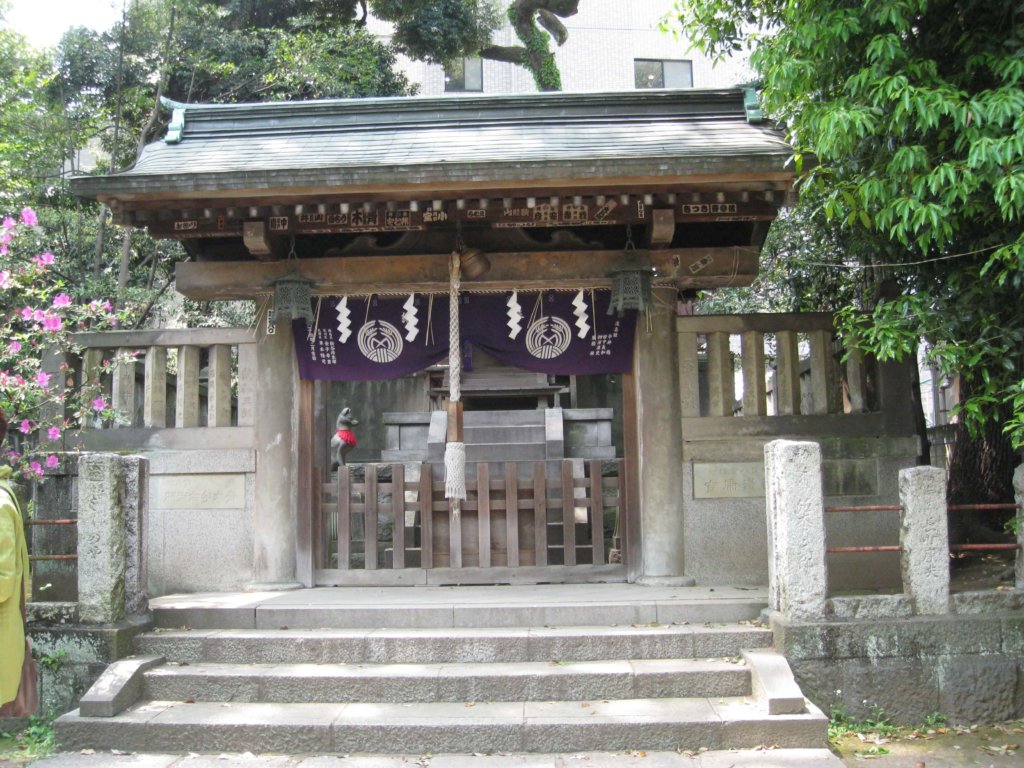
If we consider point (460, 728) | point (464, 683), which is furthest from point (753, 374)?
point (460, 728)

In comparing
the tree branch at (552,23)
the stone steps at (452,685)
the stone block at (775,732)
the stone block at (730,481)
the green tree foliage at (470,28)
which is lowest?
the stone block at (775,732)

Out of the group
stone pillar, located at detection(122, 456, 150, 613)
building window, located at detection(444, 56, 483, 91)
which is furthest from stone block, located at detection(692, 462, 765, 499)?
building window, located at detection(444, 56, 483, 91)

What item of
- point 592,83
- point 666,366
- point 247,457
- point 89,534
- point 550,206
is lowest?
point 89,534

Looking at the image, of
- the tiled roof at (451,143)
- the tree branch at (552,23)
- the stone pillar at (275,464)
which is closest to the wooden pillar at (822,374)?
the tiled roof at (451,143)

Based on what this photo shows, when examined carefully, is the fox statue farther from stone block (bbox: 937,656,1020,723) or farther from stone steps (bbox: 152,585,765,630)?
stone block (bbox: 937,656,1020,723)

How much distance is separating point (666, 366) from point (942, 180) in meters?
3.32

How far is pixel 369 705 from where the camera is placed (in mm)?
6359

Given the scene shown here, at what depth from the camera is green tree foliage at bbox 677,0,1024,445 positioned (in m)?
6.07

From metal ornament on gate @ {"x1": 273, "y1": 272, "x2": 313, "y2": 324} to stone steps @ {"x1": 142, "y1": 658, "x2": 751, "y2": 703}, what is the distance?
363 cm

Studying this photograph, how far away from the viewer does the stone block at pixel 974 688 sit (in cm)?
671

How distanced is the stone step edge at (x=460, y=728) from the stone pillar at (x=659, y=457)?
233 cm

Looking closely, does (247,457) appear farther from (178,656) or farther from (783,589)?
(783,589)

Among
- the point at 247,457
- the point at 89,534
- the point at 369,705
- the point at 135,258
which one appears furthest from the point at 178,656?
the point at 135,258

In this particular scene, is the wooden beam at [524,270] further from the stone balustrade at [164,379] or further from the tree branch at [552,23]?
the tree branch at [552,23]
